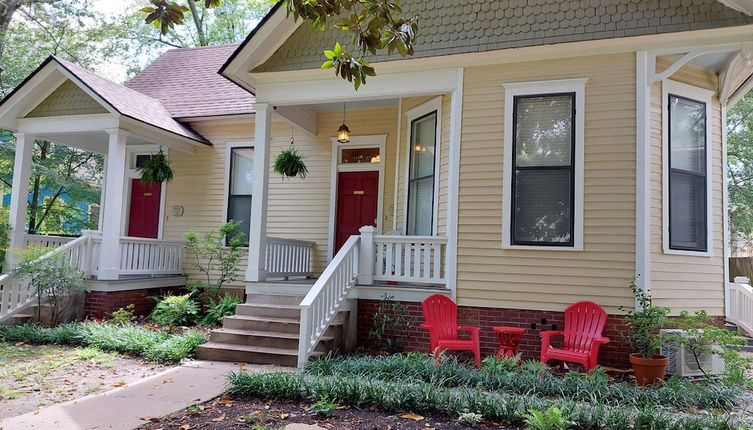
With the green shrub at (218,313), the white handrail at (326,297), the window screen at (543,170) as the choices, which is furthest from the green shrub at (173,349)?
the window screen at (543,170)

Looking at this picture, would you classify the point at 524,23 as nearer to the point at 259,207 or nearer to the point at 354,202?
the point at 354,202

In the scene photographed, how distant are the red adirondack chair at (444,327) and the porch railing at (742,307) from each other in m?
5.97

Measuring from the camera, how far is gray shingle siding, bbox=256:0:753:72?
6.50m

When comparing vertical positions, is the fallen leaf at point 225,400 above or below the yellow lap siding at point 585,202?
below

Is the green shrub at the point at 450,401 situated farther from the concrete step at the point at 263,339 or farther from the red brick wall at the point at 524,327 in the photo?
the red brick wall at the point at 524,327

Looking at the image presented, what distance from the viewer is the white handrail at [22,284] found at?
8.44 m

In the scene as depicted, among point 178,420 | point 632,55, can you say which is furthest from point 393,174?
point 178,420

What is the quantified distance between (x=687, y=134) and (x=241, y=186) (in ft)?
26.5

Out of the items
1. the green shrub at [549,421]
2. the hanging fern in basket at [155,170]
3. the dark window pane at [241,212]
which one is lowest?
the green shrub at [549,421]

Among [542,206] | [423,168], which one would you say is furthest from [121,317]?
[542,206]

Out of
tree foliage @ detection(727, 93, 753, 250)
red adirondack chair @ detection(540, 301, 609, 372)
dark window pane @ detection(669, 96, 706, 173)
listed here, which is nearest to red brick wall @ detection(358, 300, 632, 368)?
red adirondack chair @ detection(540, 301, 609, 372)

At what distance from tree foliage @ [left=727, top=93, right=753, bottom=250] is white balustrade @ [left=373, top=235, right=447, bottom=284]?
48.3 feet

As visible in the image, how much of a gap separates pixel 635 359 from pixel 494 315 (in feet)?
5.83

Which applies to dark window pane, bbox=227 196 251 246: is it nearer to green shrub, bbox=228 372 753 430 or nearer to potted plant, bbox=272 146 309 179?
potted plant, bbox=272 146 309 179
